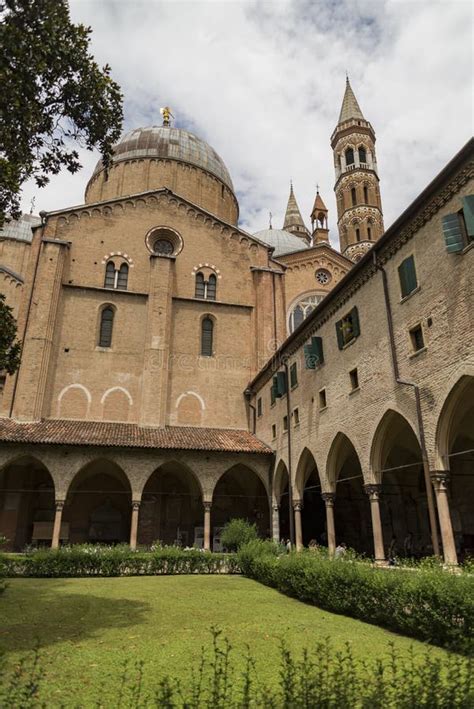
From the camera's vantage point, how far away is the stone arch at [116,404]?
2589cm

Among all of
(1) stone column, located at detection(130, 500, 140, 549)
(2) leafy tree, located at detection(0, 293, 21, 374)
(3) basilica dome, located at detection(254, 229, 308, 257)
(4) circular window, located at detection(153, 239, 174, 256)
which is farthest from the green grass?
(3) basilica dome, located at detection(254, 229, 308, 257)

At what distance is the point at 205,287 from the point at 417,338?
18.3 metres

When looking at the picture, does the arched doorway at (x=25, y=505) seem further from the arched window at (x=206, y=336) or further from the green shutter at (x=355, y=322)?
the green shutter at (x=355, y=322)

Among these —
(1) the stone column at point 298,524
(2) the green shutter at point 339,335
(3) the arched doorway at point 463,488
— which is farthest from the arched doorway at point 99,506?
(3) the arched doorway at point 463,488

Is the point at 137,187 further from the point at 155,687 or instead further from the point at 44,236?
the point at 155,687

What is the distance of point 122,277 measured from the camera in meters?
28.8

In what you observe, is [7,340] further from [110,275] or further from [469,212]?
[110,275]

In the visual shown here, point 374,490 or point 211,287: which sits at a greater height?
point 211,287

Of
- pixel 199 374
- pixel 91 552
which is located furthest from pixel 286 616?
pixel 199 374

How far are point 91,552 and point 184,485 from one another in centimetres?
923

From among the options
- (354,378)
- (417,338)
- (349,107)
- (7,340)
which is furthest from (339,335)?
(349,107)

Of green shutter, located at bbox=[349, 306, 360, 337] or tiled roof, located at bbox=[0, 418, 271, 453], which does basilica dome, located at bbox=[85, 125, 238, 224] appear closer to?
tiled roof, located at bbox=[0, 418, 271, 453]

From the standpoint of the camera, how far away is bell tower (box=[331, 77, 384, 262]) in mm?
43281

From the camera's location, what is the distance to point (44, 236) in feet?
90.5
